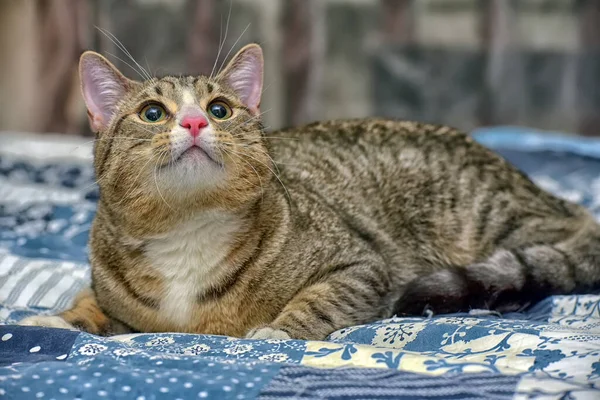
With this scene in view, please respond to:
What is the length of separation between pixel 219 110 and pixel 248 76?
218 millimetres

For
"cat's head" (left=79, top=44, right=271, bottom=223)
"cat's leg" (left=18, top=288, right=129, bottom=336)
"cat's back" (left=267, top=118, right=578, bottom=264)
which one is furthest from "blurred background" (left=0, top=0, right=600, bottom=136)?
"cat's leg" (left=18, top=288, right=129, bottom=336)

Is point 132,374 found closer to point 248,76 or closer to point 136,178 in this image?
point 136,178

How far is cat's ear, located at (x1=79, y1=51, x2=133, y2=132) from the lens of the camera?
217 centimetres

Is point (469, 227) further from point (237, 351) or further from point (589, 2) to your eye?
point (589, 2)

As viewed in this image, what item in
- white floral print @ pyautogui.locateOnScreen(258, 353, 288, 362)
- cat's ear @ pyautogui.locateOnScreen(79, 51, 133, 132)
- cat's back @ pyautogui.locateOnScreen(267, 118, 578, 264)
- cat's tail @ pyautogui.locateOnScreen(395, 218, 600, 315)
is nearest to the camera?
white floral print @ pyautogui.locateOnScreen(258, 353, 288, 362)

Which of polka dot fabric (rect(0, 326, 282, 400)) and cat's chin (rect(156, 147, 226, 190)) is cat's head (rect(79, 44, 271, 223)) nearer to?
cat's chin (rect(156, 147, 226, 190))

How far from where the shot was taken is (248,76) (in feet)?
7.56

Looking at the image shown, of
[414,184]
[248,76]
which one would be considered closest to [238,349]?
[248,76]

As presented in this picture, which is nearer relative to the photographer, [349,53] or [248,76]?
[248,76]

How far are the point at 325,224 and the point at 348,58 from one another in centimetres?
322

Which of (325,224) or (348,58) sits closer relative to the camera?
(325,224)

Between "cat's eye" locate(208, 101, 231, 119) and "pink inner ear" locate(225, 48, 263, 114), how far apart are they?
14cm

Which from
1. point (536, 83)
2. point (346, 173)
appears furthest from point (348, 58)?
point (346, 173)

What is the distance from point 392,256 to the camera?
254 cm
